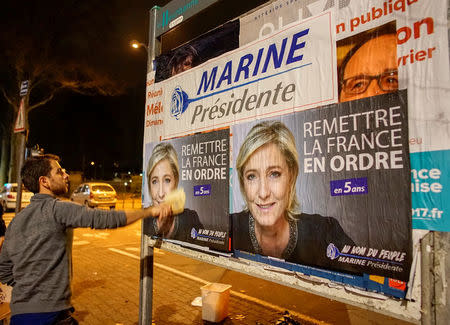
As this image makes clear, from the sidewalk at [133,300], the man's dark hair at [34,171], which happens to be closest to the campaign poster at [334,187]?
the man's dark hair at [34,171]

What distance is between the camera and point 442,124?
5.10 feet

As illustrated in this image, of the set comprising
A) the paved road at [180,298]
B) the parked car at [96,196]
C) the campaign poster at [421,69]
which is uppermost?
the campaign poster at [421,69]

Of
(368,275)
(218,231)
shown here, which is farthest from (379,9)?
(218,231)

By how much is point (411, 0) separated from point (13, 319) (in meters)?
3.43

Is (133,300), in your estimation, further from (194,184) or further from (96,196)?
(96,196)

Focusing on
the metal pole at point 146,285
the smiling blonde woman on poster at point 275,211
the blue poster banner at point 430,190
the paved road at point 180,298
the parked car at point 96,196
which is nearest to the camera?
the blue poster banner at point 430,190

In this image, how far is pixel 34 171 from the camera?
2447 mm

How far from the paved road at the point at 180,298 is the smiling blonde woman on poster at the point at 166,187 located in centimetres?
205

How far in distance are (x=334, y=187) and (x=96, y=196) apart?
19.9m

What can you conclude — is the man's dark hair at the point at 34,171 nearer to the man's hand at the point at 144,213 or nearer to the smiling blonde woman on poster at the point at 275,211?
the man's hand at the point at 144,213

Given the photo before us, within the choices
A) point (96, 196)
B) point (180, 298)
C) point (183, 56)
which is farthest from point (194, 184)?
point (96, 196)

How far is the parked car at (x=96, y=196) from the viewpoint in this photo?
19.3m

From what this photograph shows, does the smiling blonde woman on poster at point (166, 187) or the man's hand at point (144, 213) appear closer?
the man's hand at point (144, 213)

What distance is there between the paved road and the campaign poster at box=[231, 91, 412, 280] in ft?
9.77
